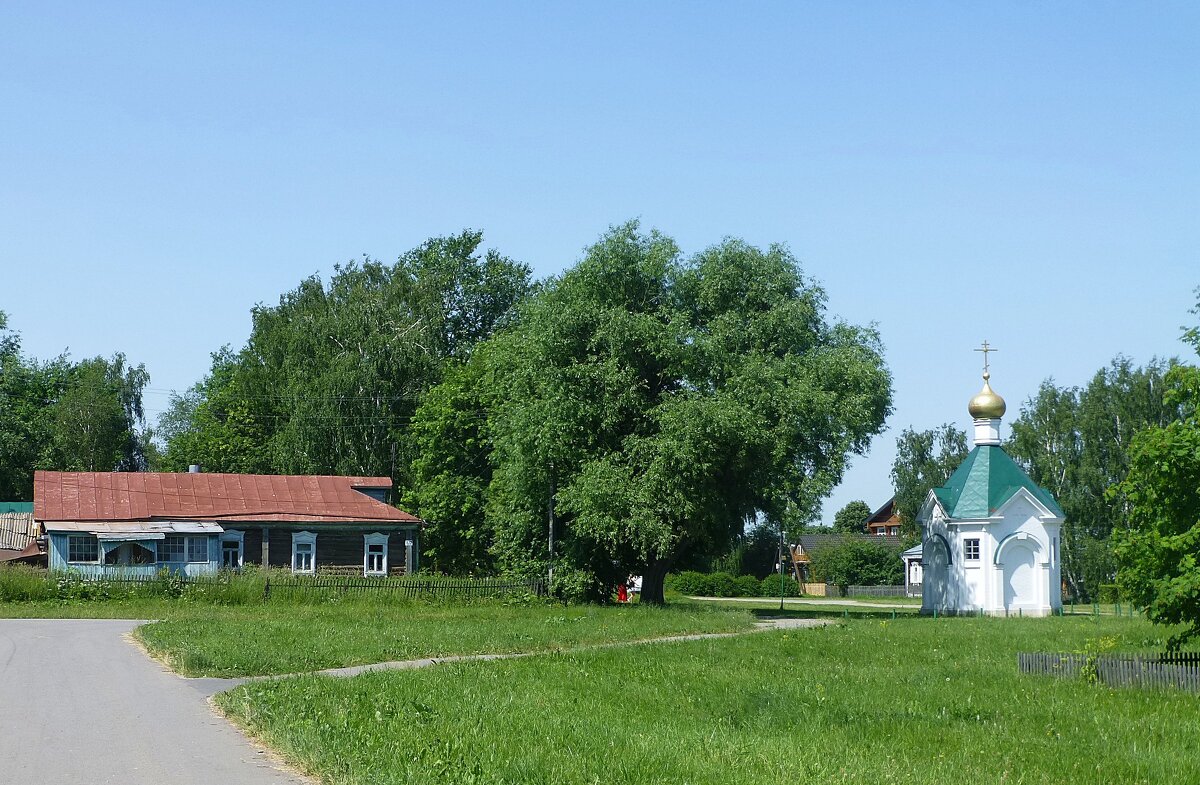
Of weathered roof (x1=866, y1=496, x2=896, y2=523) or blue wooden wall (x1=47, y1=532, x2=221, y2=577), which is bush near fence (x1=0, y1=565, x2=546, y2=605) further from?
weathered roof (x1=866, y1=496, x2=896, y2=523)

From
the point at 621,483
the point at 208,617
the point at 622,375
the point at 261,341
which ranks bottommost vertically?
the point at 208,617

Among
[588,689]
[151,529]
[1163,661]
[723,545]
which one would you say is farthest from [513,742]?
[151,529]

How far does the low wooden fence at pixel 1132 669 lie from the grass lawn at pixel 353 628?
9.78 meters

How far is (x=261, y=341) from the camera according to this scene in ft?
228

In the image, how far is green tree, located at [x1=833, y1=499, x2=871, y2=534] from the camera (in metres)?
126

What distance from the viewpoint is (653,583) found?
Result: 135 feet

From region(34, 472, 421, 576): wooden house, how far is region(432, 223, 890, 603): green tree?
13927 millimetres

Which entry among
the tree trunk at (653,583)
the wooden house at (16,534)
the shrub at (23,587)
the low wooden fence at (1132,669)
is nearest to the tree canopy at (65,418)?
the wooden house at (16,534)

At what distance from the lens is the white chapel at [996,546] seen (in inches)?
1703

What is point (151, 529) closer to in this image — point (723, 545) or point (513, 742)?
point (723, 545)

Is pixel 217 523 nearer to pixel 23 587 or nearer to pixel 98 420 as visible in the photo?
pixel 23 587

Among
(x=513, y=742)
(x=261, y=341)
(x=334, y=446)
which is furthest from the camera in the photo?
(x=261, y=341)

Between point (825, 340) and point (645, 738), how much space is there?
97.1ft

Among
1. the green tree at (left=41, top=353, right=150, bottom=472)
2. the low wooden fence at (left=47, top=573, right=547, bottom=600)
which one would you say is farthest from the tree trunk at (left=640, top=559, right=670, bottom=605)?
the green tree at (left=41, top=353, right=150, bottom=472)
